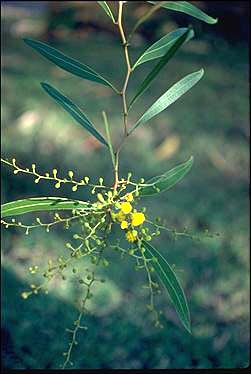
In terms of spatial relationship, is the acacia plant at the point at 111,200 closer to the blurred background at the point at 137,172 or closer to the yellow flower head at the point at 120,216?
the yellow flower head at the point at 120,216

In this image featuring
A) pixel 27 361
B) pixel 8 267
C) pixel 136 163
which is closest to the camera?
pixel 27 361

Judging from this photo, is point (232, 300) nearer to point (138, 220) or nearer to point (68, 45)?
point (138, 220)

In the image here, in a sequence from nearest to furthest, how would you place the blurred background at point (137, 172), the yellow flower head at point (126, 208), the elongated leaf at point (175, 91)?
the yellow flower head at point (126, 208) → the elongated leaf at point (175, 91) → the blurred background at point (137, 172)

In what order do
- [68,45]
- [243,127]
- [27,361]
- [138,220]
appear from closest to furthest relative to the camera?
1. [138,220]
2. [27,361]
3. [243,127]
4. [68,45]

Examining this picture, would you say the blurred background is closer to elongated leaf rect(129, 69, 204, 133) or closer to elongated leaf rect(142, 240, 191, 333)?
elongated leaf rect(142, 240, 191, 333)

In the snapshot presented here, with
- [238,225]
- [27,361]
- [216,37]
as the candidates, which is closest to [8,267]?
[27,361]

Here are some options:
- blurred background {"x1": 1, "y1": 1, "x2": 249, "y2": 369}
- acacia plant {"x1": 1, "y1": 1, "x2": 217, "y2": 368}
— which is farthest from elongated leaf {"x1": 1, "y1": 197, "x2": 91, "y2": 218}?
blurred background {"x1": 1, "y1": 1, "x2": 249, "y2": 369}

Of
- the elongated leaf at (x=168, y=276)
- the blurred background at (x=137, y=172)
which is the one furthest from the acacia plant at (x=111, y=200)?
the blurred background at (x=137, y=172)

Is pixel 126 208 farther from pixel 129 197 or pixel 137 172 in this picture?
pixel 137 172
